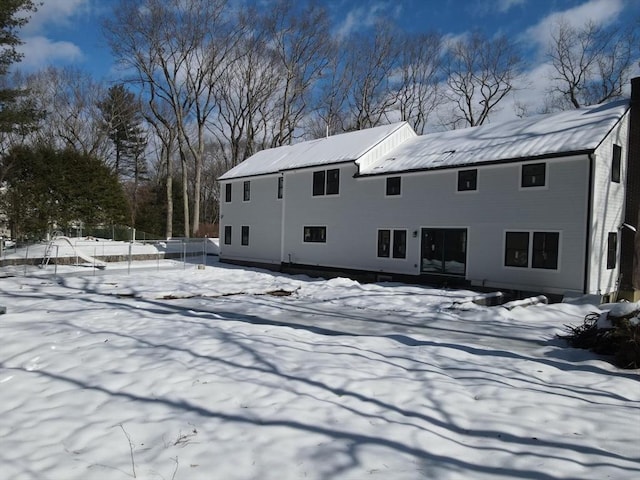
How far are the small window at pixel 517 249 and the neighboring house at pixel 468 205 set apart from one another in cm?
3

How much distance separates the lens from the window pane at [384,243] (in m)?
17.7

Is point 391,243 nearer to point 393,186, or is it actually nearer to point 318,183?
point 393,186

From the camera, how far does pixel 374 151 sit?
19.4 meters

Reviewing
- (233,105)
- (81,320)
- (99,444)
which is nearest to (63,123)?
(233,105)

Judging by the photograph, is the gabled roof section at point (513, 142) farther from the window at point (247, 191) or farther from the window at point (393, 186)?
the window at point (247, 191)

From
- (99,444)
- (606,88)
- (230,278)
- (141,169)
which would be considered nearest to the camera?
(99,444)

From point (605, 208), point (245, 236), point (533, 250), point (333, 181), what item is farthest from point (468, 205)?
point (245, 236)

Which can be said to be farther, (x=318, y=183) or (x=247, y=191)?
(x=247, y=191)

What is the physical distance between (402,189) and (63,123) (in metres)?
31.9

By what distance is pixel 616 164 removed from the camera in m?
14.3

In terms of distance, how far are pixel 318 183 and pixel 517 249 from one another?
379 inches

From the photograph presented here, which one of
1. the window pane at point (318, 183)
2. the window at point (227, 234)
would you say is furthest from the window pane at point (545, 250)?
the window at point (227, 234)

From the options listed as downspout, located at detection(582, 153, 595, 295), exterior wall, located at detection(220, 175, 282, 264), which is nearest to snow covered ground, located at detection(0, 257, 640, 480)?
downspout, located at detection(582, 153, 595, 295)

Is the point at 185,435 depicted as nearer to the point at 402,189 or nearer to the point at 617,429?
the point at 617,429
